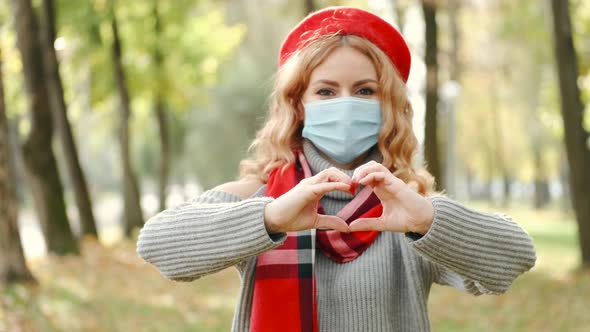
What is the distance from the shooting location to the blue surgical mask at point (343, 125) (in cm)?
263

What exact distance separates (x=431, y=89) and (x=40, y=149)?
6816 millimetres

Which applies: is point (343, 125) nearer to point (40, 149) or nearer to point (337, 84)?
point (337, 84)

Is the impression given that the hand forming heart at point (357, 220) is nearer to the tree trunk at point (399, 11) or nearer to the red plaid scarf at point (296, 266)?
the red plaid scarf at point (296, 266)

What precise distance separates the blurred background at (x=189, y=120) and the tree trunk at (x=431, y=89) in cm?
3

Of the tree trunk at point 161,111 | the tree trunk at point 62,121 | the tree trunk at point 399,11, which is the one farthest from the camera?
the tree trunk at point 161,111

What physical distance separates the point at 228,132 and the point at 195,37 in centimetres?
1162

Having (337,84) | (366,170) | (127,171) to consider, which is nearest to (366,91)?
(337,84)

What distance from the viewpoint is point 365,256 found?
259cm

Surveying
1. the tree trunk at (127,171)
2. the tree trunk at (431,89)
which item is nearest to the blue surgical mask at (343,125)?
the tree trunk at (431,89)

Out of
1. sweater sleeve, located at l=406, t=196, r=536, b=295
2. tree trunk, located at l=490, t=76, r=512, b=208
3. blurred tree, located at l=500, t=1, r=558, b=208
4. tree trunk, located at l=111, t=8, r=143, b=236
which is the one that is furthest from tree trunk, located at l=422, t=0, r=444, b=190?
tree trunk, located at l=490, t=76, r=512, b=208

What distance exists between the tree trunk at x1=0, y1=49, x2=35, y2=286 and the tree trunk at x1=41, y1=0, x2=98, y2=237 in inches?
180

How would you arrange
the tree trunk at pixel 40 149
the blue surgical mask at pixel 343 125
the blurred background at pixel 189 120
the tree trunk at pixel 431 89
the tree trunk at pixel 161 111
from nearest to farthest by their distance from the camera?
the blue surgical mask at pixel 343 125
the blurred background at pixel 189 120
the tree trunk at pixel 40 149
the tree trunk at pixel 431 89
the tree trunk at pixel 161 111

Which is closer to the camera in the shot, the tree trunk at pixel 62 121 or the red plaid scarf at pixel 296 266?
the red plaid scarf at pixel 296 266

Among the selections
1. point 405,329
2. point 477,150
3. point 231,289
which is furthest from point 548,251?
point 477,150
